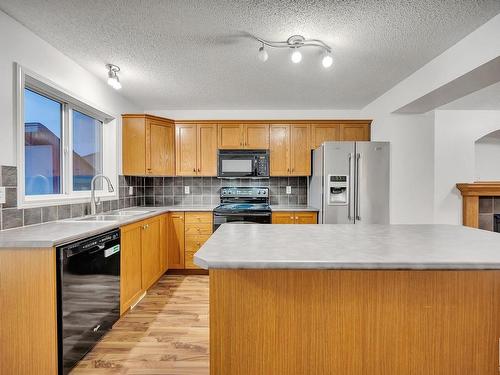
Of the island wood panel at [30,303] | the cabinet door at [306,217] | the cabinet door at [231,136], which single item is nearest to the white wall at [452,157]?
the cabinet door at [306,217]

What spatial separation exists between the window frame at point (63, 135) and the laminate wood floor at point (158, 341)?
1238 millimetres

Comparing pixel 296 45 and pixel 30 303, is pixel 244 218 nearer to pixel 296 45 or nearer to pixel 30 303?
pixel 296 45

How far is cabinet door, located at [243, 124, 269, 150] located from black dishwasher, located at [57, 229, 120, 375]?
87.6 inches

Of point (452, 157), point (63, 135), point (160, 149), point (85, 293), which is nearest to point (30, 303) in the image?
point (85, 293)

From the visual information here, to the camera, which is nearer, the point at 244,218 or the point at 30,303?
the point at 30,303

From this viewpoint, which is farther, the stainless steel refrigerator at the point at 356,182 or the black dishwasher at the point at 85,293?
the stainless steel refrigerator at the point at 356,182

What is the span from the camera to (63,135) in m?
2.59

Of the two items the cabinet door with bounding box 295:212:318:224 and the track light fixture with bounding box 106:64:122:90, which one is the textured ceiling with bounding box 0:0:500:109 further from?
the cabinet door with bounding box 295:212:318:224

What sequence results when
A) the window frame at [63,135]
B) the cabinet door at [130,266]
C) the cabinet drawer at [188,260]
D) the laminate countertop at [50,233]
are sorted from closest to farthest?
the laminate countertop at [50,233]
the window frame at [63,135]
the cabinet door at [130,266]
the cabinet drawer at [188,260]

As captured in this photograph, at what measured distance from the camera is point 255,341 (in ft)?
3.76

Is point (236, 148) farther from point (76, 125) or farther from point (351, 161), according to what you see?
point (76, 125)

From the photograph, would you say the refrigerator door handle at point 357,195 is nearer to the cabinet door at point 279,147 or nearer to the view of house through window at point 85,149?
the cabinet door at point 279,147

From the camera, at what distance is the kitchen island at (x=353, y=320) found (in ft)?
3.72

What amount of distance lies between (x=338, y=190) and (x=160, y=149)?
2489 mm
